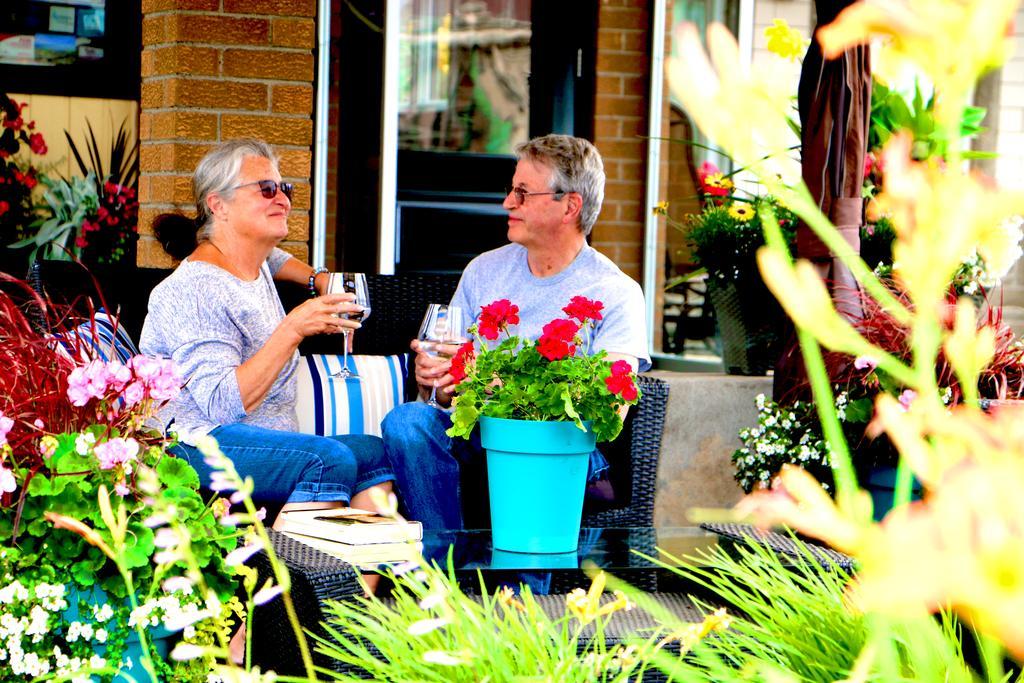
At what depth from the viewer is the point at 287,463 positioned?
271 centimetres

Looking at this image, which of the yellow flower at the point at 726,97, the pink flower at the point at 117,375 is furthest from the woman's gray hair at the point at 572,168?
the yellow flower at the point at 726,97

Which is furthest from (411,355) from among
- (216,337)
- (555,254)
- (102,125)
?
(102,125)

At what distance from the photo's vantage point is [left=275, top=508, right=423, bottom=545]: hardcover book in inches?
84.2

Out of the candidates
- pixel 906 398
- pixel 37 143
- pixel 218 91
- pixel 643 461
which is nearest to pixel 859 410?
pixel 906 398

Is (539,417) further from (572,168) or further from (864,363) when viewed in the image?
(572,168)

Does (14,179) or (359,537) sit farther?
(14,179)

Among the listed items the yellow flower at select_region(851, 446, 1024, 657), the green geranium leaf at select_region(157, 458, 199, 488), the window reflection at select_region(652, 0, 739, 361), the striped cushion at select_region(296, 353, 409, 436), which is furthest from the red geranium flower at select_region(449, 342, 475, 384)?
the window reflection at select_region(652, 0, 739, 361)

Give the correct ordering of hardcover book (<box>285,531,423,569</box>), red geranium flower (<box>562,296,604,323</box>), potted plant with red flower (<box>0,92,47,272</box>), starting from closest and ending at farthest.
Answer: hardcover book (<box>285,531,423,569</box>), red geranium flower (<box>562,296,604,323</box>), potted plant with red flower (<box>0,92,47,272</box>)

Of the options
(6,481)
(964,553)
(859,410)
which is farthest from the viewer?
(859,410)

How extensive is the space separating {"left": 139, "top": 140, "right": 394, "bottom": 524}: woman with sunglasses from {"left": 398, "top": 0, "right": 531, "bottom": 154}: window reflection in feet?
7.13

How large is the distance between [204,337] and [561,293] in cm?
93

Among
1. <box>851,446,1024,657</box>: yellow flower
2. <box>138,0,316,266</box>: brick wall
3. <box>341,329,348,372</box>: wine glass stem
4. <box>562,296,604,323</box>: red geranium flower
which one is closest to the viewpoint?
<box>851,446,1024,657</box>: yellow flower

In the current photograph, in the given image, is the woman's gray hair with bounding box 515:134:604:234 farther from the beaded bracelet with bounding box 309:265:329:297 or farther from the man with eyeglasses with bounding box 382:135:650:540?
the beaded bracelet with bounding box 309:265:329:297

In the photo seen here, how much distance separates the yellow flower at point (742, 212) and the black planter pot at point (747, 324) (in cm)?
21
